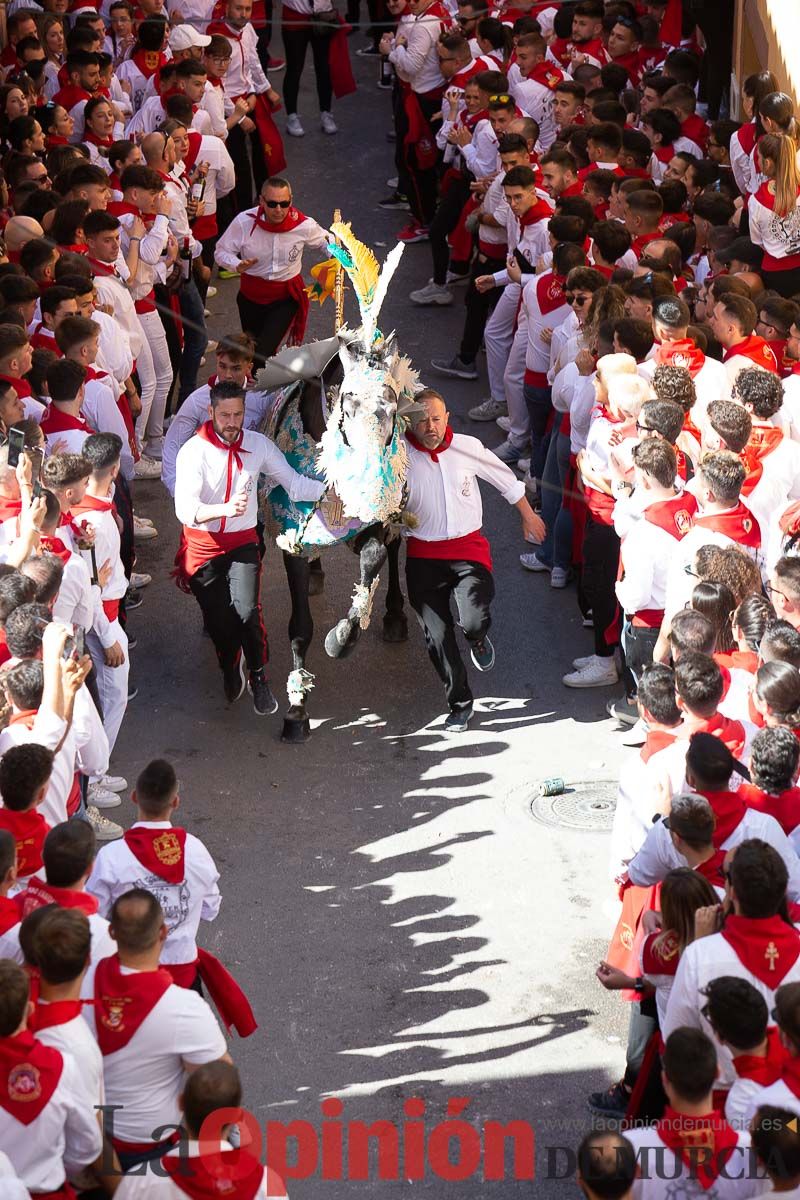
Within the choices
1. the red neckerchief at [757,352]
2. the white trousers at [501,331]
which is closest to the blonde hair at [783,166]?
the red neckerchief at [757,352]

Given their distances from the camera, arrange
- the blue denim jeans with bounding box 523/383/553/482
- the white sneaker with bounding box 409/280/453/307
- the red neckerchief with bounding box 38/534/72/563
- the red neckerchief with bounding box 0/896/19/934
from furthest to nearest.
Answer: the white sneaker with bounding box 409/280/453/307 < the blue denim jeans with bounding box 523/383/553/482 < the red neckerchief with bounding box 38/534/72/563 < the red neckerchief with bounding box 0/896/19/934

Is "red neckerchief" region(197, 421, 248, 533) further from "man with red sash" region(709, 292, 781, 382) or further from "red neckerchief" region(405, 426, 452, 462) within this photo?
"man with red sash" region(709, 292, 781, 382)

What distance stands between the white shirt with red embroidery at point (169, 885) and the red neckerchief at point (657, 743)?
144cm

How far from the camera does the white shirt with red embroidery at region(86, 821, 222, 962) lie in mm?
5320

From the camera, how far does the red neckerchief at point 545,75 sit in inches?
505

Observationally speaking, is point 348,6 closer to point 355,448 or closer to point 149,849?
point 355,448

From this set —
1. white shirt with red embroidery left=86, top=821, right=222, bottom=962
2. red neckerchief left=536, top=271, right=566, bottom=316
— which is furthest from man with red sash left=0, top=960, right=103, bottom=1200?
red neckerchief left=536, top=271, right=566, bottom=316

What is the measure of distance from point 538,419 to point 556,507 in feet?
2.65

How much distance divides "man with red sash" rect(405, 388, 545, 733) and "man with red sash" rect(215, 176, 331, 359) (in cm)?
276

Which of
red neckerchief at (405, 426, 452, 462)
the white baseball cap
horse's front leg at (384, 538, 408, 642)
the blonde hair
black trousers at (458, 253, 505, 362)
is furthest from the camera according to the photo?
the white baseball cap

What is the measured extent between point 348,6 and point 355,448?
11138mm

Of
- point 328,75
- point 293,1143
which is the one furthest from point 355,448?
point 328,75

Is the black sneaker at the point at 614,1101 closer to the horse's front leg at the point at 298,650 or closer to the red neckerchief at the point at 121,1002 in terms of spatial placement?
the red neckerchief at the point at 121,1002

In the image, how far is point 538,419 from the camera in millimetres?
10047
